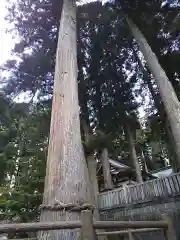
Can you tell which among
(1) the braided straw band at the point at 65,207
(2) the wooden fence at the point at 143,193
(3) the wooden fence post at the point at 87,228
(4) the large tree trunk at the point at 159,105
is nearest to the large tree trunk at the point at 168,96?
(2) the wooden fence at the point at 143,193

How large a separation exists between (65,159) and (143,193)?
23.9ft

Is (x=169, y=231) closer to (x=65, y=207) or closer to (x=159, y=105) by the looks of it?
(x=65, y=207)

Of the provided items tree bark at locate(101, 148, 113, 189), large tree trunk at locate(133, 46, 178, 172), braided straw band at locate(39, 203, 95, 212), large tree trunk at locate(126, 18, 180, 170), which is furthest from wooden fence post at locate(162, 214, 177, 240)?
tree bark at locate(101, 148, 113, 189)

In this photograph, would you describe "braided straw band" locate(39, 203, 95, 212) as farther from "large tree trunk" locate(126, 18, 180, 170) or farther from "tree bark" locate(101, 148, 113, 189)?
"tree bark" locate(101, 148, 113, 189)

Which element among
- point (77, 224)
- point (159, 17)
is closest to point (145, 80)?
point (159, 17)

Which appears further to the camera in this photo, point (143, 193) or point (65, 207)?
point (143, 193)

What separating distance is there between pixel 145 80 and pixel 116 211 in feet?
21.5

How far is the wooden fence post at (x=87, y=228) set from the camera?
2.14 metres

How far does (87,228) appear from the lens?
7.11 ft

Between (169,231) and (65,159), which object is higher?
(65,159)

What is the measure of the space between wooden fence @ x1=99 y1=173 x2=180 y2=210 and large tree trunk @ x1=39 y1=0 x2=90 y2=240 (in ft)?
19.4

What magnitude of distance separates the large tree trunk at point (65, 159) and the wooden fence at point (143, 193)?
592cm

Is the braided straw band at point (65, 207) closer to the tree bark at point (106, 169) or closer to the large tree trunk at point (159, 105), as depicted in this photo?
the large tree trunk at point (159, 105)

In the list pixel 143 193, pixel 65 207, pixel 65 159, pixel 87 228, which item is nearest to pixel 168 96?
pixel 65 159
